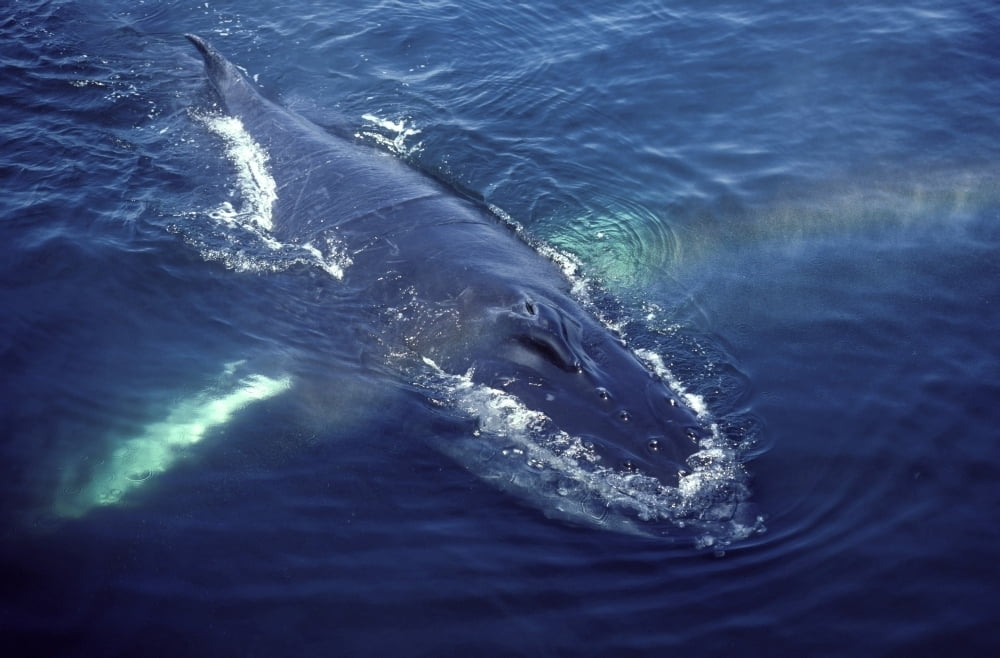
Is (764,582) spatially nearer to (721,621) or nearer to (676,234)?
(721,621)

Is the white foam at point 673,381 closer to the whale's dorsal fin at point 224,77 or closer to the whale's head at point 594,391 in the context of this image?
the whale's head at point 594,391

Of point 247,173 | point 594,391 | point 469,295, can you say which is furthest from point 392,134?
point 594,391

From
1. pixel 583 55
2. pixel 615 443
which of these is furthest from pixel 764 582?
pixel 583 55

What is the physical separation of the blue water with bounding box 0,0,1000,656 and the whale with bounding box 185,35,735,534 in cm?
53

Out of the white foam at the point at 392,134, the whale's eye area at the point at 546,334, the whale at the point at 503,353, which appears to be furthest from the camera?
the white foam at the point at 392,134

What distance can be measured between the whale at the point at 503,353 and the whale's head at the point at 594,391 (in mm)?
19

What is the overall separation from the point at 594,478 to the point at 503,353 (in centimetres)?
223

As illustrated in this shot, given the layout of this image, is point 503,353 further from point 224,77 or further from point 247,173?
point 224,77

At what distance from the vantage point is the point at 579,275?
14.7 m

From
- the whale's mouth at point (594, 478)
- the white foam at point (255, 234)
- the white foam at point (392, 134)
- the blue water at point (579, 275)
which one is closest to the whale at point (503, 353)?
the whale's mouth at point (594, 478)

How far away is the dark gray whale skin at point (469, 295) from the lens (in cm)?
1100

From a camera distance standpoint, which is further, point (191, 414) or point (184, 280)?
point (184, 280)

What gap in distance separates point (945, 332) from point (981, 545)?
4456mm

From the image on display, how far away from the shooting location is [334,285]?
13.8 metres
